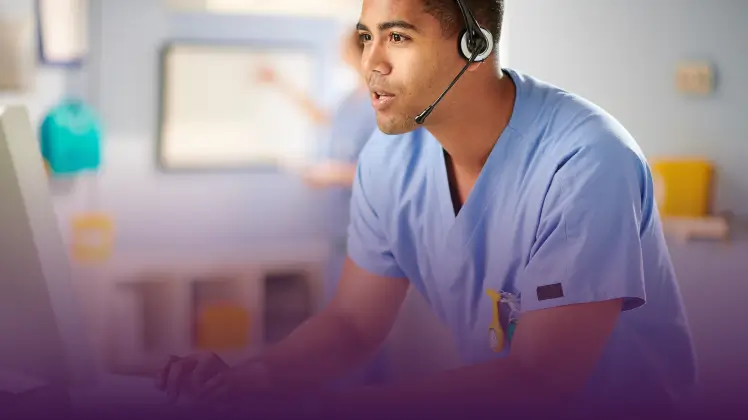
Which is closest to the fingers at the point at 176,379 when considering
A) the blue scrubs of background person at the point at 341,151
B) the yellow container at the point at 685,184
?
the yellow container at the point at 685,184

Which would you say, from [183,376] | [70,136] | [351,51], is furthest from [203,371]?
[70,136]

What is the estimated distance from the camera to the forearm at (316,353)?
63 centimetres

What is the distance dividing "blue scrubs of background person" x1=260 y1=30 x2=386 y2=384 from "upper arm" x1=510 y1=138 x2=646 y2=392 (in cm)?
87

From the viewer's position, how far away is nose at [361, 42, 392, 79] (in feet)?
2.02

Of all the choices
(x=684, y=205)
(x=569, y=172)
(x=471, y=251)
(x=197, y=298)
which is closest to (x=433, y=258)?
(x=471, y=251)

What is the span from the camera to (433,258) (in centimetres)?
72

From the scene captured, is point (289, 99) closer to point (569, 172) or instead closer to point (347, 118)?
point (347, 118)

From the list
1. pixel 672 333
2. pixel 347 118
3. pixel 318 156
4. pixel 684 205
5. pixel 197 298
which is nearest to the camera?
pixel 672 333

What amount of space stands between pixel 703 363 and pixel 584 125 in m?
0.45

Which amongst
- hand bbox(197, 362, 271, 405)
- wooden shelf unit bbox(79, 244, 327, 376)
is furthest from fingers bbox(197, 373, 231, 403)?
wooden shelf unit bbox(79, 244, 327, 376)

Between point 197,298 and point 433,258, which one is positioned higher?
point 433,258

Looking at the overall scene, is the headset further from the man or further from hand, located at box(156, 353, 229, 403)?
hand, located at box(156, 353, 229, 403)

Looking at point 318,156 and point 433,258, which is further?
point 318,156

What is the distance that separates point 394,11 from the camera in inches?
23.9
